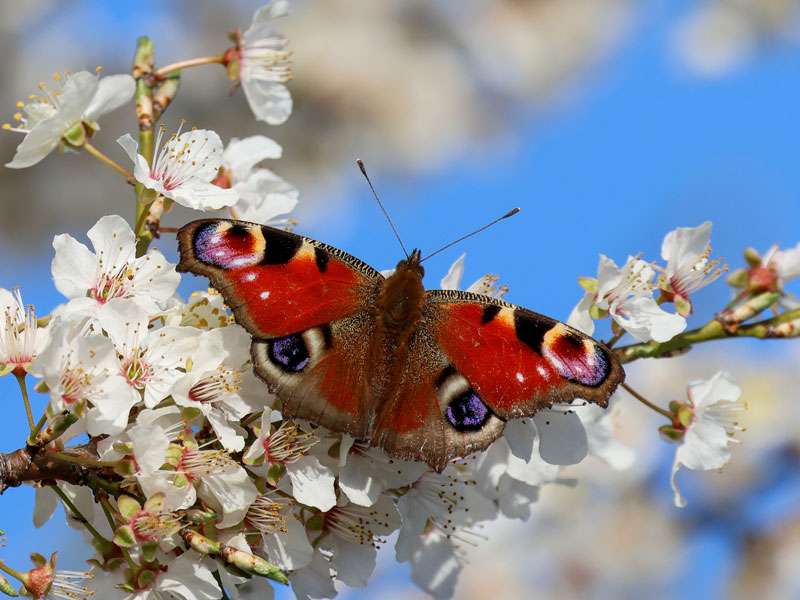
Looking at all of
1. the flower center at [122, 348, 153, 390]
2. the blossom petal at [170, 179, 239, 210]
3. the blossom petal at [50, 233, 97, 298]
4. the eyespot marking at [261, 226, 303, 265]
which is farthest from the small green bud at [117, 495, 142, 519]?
the blossom petal at [170, 179, 239, 210]

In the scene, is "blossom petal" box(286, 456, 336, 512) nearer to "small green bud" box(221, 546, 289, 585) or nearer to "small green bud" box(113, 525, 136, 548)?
"small green bud" box(221, 546, 289, 585)

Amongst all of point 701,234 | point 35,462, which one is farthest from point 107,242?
point 701,234

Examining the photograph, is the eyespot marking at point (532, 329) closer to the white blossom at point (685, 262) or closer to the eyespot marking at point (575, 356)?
the eyespot marking at point (575, 356)

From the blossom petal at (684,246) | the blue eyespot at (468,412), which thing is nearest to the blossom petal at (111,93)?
the blue eyespot at (468,412)

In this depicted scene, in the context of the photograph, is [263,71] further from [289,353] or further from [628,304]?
[628,304]

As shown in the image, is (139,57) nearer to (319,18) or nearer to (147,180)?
(147,180)

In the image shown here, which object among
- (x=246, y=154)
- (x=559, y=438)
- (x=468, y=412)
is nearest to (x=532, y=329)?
(x=468, y=412)
